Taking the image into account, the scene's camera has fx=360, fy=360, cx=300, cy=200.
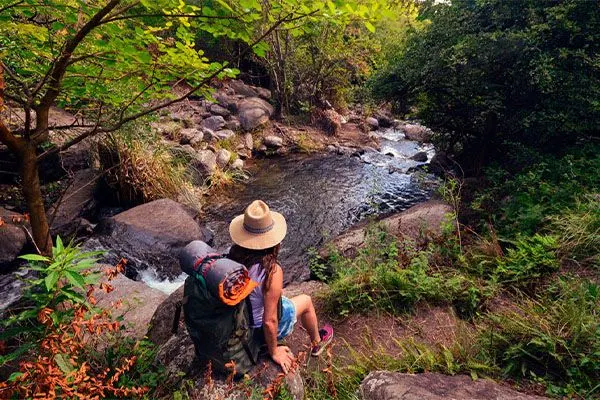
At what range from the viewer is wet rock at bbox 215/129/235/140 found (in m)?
11.8

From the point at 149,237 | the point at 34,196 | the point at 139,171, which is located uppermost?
the point at 34,196

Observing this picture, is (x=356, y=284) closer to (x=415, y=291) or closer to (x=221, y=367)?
(x=415, y=291)

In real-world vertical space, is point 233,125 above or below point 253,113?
below

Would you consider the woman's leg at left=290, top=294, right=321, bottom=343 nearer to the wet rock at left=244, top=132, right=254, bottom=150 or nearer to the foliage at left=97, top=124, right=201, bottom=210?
the foliage at left=97, top=124, right=201, bottom=210

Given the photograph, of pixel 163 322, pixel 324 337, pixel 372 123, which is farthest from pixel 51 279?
pixel 372 123


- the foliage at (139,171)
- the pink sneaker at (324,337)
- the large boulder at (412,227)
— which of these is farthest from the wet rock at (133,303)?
the foliage at (139,171)

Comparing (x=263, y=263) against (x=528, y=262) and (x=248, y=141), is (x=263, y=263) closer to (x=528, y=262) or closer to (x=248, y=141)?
(x=528, y=262)

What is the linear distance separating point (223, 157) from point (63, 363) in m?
8.57

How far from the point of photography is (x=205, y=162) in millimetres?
9625

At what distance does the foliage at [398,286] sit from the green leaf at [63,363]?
2.75m

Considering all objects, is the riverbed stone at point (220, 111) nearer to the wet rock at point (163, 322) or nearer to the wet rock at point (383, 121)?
the wet rock at point (383, 121)

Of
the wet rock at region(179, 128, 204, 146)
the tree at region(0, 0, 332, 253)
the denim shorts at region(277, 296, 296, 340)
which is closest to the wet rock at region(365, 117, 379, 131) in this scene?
the wet rock at region(179, 128, 204, 146)

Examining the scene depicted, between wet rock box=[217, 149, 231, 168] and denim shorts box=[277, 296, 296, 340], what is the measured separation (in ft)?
25.2

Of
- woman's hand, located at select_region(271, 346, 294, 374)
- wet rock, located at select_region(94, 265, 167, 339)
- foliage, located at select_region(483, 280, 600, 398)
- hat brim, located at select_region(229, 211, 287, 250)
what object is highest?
hat brim, located at select_region(229, 211, 287, 250)
